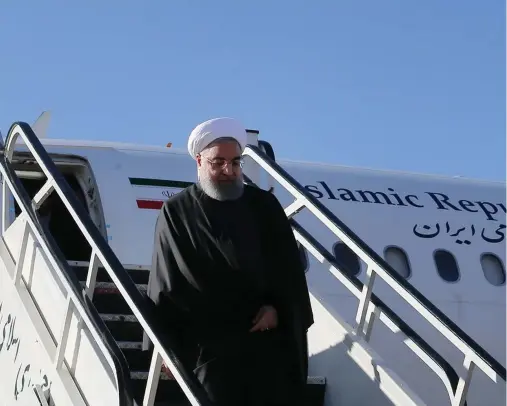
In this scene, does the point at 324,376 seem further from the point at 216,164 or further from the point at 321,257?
the point at 216,164

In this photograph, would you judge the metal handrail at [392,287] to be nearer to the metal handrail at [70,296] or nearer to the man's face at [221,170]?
the man's face at [221,170]

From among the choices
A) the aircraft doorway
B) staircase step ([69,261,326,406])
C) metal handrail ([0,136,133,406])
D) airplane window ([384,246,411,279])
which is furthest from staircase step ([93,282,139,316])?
airplane window ([384,246,411,279])

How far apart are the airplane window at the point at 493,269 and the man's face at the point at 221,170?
719 centimetres

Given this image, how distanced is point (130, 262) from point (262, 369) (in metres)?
5.24

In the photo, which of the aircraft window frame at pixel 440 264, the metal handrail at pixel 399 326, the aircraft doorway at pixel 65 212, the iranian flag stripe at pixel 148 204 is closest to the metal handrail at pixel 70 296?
the metal handrail at pixel 399 326

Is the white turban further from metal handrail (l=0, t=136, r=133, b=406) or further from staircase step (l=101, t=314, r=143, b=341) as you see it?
staircase step (l=101, t=314, r=143, b=341)

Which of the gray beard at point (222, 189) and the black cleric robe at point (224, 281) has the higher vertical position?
the gray beard at point (222, 189)

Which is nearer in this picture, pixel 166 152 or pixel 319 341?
pixel 319 341

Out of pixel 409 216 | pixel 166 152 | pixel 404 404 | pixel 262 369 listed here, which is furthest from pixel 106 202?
pixel 262 369

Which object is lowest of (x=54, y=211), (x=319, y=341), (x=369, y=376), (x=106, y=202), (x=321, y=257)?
(x=369, y=376)

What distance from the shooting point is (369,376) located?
5.50 meters

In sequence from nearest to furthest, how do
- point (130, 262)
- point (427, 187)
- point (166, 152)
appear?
point (130, 262) < point (166, 152) < point (427, 187)

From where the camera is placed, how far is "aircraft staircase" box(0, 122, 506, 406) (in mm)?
4547

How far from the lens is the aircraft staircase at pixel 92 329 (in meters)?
4.55
